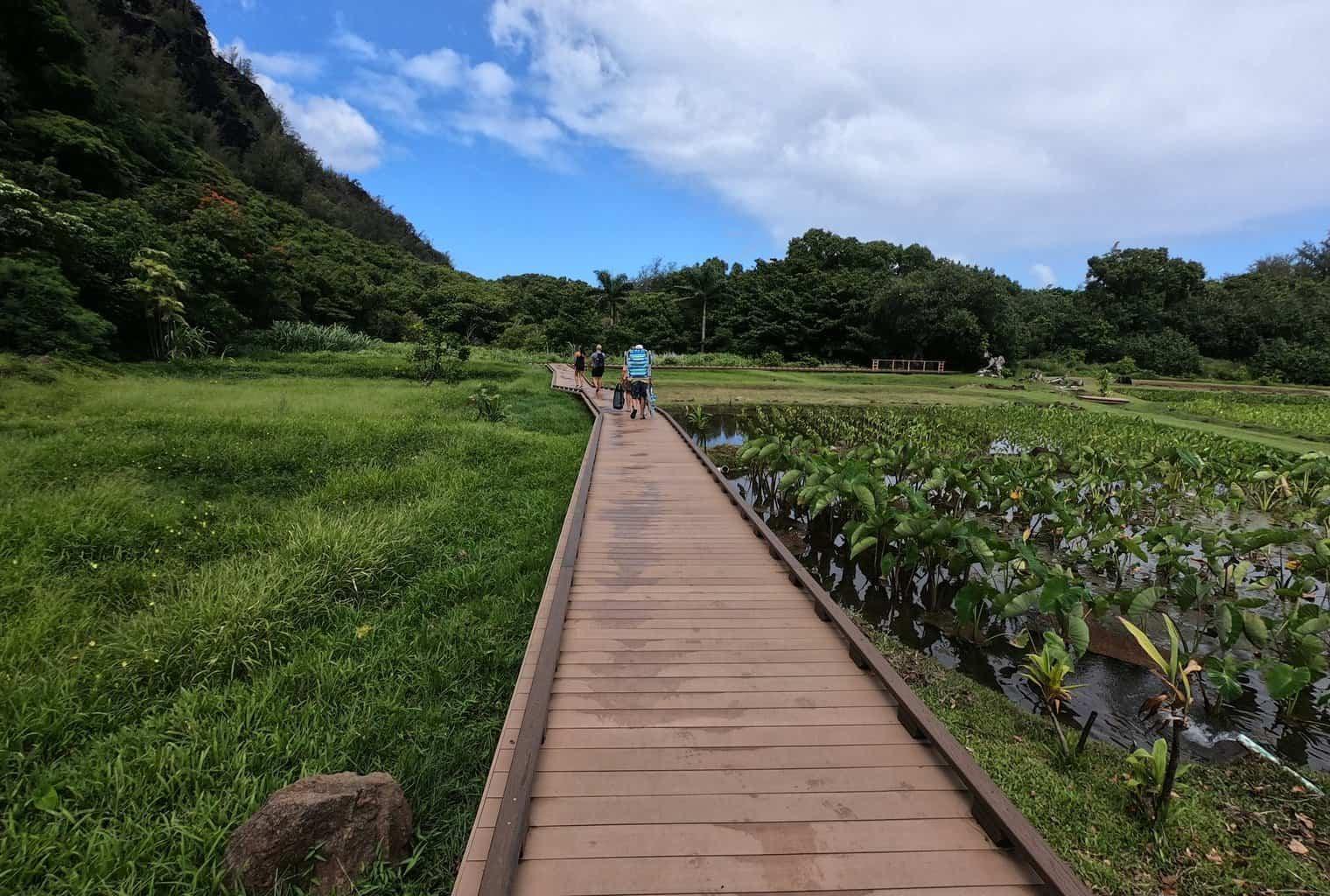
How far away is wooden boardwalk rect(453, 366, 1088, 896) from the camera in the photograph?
1.90 meters

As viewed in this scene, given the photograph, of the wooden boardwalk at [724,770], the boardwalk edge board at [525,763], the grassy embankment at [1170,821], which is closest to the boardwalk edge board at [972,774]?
the wooden boardwalk at [724,770]

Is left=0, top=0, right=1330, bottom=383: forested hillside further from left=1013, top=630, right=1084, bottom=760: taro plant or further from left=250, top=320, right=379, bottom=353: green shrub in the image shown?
left=1013, top=630, right=1084, bottom=760: taro plant

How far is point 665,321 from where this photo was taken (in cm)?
4062

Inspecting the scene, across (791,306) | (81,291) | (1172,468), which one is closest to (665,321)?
(791,306)

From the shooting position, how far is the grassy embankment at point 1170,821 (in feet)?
8.20

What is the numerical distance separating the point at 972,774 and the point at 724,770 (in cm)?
96

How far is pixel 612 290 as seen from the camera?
40969 millimetres

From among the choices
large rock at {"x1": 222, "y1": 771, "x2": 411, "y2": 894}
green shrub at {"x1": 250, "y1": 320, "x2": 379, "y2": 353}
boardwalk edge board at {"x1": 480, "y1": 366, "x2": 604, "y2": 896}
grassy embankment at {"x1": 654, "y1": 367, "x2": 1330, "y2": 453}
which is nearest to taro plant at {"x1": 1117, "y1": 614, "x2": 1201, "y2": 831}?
boardwalk edge board at {"x1": 480, "y1": 366, "x2": 604, "y2": 896}

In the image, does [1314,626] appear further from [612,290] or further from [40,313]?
[612,290]

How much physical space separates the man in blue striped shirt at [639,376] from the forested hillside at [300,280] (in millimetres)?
12602

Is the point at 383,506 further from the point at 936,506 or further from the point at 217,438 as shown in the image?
the point at 936,506

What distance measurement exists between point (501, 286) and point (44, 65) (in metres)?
27.1

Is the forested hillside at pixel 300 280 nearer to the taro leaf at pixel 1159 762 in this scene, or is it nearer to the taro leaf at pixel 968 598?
the taro leaf at pixel 968 598

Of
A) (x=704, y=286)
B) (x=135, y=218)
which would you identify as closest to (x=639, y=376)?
(x=135, y=218)
